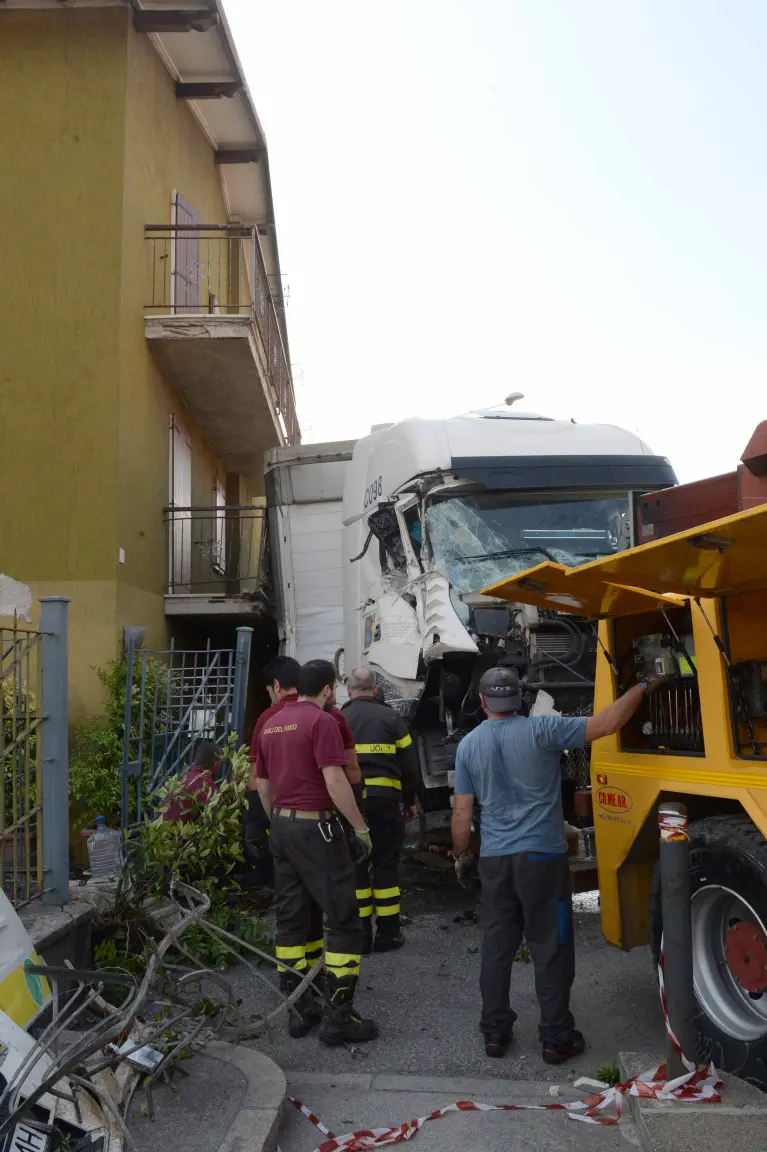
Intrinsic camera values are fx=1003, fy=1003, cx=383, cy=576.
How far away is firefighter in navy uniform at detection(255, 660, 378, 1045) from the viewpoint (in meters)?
4.68

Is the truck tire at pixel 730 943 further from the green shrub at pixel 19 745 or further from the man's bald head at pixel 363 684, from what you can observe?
the green shrub at pixel 19 745

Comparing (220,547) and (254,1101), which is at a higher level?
(220,547)

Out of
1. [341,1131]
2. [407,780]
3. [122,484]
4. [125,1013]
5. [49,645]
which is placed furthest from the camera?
[122,484]

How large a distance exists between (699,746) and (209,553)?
32.7 ft

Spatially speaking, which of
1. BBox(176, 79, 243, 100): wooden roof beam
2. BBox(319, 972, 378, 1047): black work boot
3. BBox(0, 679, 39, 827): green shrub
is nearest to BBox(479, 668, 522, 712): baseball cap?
BBox(319, 972, 378, 1047): black work boot

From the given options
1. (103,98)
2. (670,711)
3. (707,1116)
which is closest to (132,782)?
(670,711)

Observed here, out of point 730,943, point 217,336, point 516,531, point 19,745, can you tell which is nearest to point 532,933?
point 730,943

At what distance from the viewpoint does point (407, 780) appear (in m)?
6.45

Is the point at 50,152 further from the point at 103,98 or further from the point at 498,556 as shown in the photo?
the point at 498,556

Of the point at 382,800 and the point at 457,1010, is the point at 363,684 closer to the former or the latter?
the point at 382,800

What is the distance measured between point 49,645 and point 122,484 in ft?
16.7

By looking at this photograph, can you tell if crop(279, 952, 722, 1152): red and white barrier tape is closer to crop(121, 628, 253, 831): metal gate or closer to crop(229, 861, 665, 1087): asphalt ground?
crop(229, 861, 665, 1087): asphalt ground

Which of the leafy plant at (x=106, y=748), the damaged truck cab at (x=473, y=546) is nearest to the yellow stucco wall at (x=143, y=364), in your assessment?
the leafy plant at (x=106, y=748)

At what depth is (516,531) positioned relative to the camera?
7594 mm
